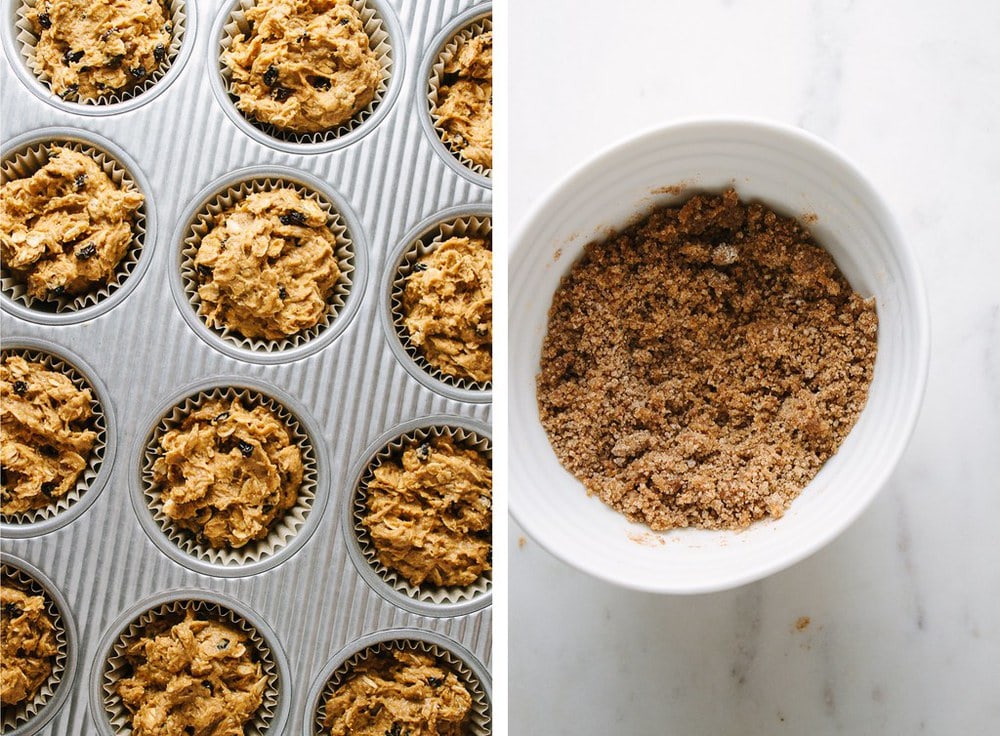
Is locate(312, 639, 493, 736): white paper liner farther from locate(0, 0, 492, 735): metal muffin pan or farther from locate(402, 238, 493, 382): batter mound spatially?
locate(402, 238, 493, 382): batter mound

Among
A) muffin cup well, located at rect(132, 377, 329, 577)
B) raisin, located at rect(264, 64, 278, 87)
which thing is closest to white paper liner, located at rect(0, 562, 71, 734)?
muffin cup well, located at rect(132, 377, 329, 577)

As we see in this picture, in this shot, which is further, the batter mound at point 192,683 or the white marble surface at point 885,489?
the white marble surface at point 885,489

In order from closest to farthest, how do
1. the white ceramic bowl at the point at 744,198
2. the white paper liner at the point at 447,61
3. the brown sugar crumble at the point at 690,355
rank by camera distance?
the white ceramic bowl at the point at 744,198
the brown sugar crumble at the point at 690,355
the white paper liner at the point at 447,61

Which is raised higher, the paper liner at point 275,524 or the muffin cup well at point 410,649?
the paper liner at point 275,524

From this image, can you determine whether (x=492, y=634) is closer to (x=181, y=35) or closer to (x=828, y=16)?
(x=181, y=35)

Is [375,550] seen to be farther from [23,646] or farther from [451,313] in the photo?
[23,646]

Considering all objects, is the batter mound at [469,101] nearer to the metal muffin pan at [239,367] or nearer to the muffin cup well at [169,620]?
the metal muffin pan at [239,367]

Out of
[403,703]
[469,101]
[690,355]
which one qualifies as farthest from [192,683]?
[469,101]

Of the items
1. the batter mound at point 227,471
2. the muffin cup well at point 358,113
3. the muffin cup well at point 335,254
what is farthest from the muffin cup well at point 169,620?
the muffin cup well at point 358,113
